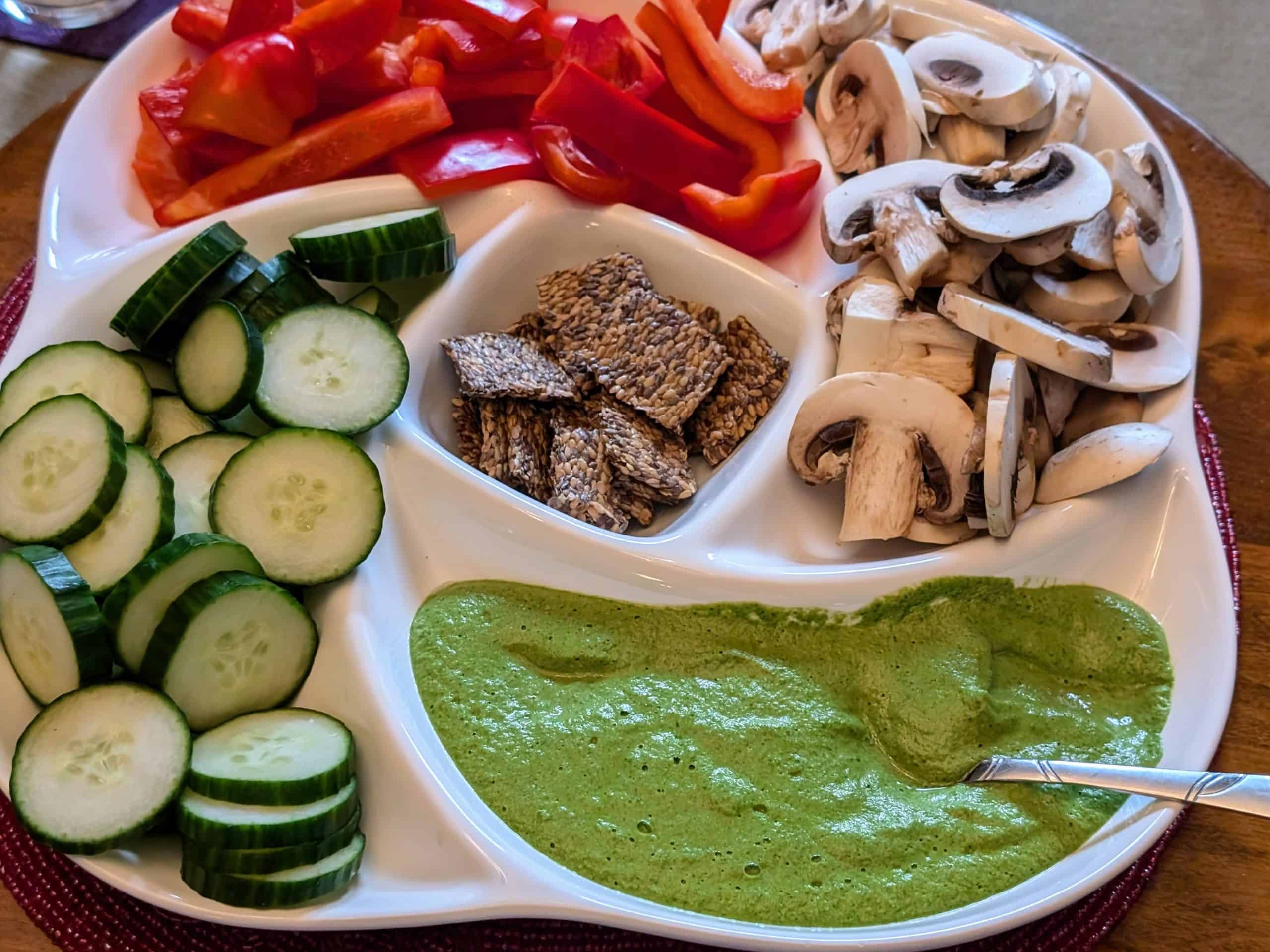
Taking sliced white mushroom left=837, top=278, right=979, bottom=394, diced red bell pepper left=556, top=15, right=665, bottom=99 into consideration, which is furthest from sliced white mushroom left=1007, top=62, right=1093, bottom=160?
diced red bell pepper left=556, top=15, right=665, bottom=99

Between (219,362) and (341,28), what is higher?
(341,28)

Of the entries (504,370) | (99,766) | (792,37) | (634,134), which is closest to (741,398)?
(504,370)

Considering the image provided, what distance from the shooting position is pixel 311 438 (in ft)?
5.76

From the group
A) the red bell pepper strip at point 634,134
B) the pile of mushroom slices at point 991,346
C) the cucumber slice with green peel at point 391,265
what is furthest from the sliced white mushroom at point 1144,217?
the cucumber slice with green peel at point 391,265

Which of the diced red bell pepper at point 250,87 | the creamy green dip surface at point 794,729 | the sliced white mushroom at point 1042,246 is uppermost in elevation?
the diced red bell pepper at point 250,87

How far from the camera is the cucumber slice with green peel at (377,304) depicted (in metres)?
2.12

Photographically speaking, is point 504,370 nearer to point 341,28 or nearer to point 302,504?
point 302,504

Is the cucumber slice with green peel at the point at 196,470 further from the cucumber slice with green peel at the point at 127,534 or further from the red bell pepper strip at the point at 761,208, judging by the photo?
the red bell pepper strip at the point at 761,208

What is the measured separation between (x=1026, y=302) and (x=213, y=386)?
64.3 inches

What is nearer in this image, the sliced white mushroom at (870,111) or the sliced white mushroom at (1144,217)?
the sliced white mushroom at (1144,217)

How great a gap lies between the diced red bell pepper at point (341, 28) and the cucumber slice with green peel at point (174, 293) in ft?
1.73

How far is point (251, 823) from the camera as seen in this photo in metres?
1.37

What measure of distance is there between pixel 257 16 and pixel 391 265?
72 cm

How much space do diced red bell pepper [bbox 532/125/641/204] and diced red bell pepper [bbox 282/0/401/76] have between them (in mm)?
412
